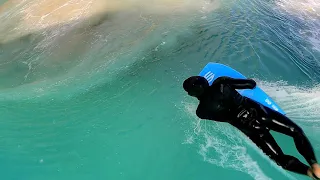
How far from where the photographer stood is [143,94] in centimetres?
670

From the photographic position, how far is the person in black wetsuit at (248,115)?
4.29 meters

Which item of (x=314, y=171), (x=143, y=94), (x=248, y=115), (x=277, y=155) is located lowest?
(x=143, y=94)

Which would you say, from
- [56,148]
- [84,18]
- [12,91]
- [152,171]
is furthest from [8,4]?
[152,171]

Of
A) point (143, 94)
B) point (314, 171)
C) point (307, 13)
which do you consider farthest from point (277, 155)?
point (307, 13)

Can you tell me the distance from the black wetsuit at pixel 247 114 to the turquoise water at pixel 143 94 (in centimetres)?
96

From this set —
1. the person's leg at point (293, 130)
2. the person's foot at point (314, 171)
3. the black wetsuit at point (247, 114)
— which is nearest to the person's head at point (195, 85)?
the black wetsuit at point (247, 114)

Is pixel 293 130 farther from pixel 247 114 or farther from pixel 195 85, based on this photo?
pixel 195 85

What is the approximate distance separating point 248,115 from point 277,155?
2.08ft

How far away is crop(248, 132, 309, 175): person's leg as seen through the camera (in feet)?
13.2

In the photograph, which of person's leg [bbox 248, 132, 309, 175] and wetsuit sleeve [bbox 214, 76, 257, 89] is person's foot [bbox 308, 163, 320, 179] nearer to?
person's leg [bbox 248, 132, 309, 175]

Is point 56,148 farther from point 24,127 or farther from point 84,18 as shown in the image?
point 84,18

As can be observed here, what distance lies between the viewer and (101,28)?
29.2 ft

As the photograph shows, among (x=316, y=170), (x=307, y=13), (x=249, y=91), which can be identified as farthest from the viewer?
(x=307, y=13)

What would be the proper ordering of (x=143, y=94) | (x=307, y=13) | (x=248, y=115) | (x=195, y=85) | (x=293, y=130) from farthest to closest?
(x=307, y=13) < (x=143, y=94) < (x=248, y=115) < (x=293, y=130) < (x=195, y=85)
